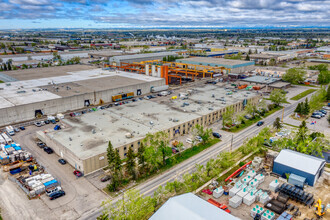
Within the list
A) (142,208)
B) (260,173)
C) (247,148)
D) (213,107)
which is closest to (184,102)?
(213,107)

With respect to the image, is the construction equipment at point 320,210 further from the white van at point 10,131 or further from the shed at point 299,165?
the white van at point 10,131

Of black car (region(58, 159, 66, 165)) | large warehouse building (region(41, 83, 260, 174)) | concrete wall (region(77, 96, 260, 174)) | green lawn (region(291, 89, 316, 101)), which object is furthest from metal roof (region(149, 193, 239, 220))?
green lawn (region(291, 89, 316, 101))

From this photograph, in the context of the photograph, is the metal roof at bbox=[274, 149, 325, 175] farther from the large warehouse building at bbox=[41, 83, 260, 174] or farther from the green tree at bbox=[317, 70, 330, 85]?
the green tree at bbox=[317, 70, 330, 85]

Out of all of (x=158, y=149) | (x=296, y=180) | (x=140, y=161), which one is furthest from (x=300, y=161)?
(x=140, y=161)

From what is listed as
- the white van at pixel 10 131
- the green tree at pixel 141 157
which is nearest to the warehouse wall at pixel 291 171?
the green tree at pixel 141 157

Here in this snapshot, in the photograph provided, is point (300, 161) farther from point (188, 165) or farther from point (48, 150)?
point (48, 150)

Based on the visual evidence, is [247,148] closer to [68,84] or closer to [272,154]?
[272,154]
